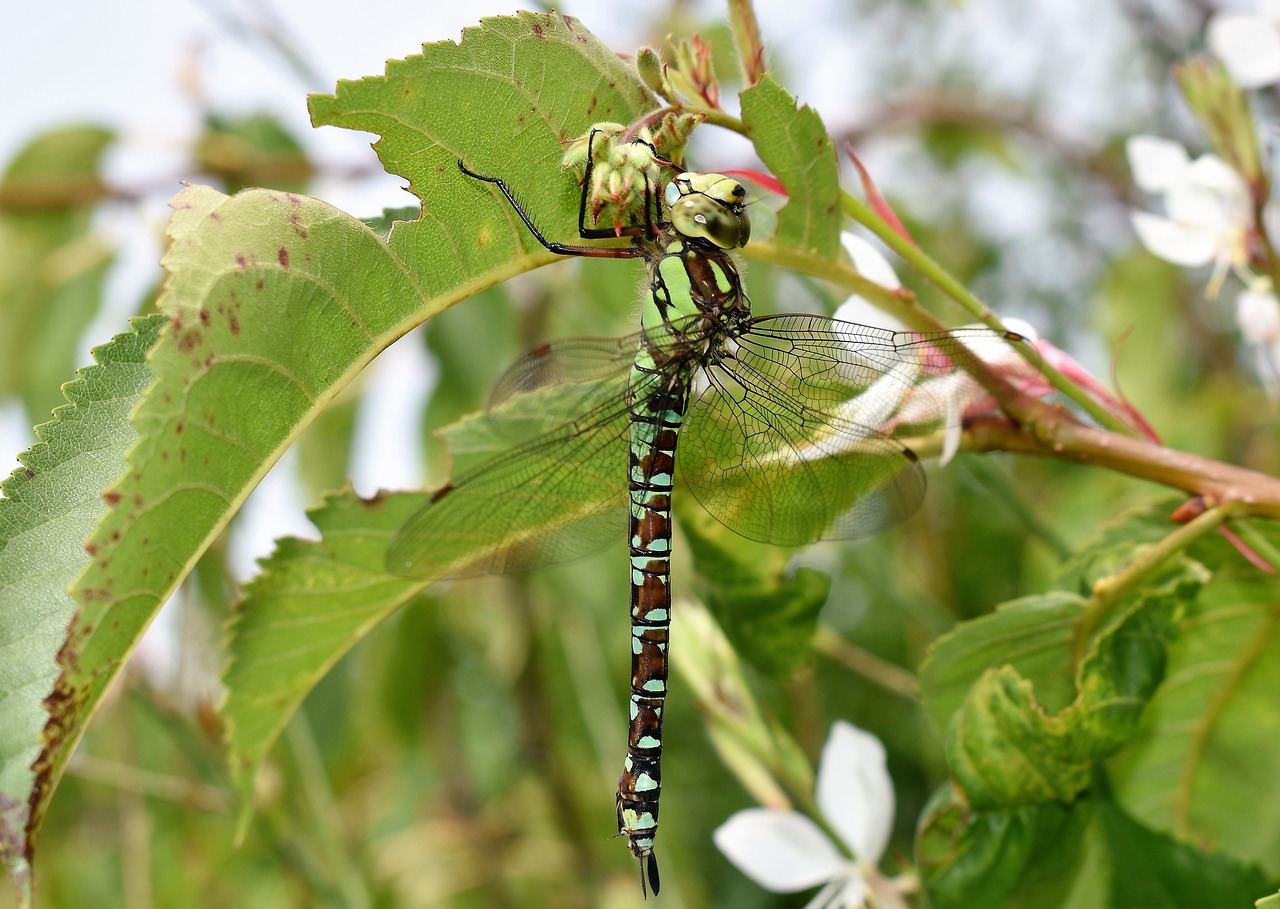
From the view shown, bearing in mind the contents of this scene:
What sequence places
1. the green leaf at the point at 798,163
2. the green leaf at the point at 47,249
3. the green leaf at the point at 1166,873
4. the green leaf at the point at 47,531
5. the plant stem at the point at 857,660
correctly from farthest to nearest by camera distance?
the green leaf at the point at 47,249
the plant stem at the point at 857,660
the green leaf at the point at 1166,873
the green leaf at the point at 798,163
the green leaf at the point at 47,531

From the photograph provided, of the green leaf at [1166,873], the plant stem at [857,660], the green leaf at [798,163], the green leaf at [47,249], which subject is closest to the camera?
the green leaf at [798,163]

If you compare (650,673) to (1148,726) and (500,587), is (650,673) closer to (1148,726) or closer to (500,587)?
(1148,726)

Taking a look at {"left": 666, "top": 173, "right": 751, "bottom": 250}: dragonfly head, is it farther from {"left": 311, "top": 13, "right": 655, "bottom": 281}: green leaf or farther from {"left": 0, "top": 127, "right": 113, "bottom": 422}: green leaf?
{"left": 0, "top": 127, "right": 113, "bottom": 422}: green leaf

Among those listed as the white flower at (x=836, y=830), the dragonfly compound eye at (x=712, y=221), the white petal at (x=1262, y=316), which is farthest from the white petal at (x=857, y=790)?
the white petal at (x=1262, y=316)

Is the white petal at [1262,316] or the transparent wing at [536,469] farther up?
the white petal at [1262,316]

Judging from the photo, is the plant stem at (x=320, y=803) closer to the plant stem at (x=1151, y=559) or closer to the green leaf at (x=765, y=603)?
the green leaf at (x=765, y=603)

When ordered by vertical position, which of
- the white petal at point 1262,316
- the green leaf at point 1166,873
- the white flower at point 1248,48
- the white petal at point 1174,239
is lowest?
the green leaf at point 1166,873

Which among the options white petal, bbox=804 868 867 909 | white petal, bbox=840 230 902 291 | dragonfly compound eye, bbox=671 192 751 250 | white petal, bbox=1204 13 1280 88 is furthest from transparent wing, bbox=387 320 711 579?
white petal, bbox=1204 13 1280 88

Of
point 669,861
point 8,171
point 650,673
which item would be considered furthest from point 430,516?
point 8,171
